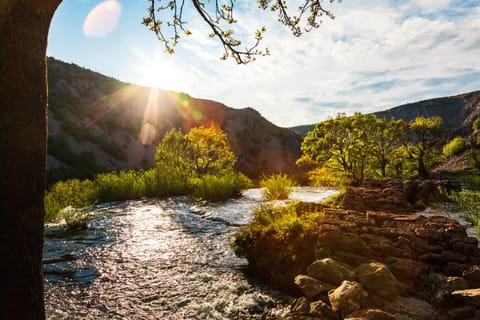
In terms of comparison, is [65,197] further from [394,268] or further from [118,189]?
[394,268]

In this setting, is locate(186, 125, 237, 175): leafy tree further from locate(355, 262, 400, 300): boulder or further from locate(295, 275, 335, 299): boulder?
locate(355, 262, 400, 300): boulder

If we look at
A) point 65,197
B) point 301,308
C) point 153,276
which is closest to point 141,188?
point 65,197

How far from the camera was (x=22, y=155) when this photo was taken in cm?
257

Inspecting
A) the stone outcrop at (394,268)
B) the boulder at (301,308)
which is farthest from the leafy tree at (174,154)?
the boulder at (301,308)

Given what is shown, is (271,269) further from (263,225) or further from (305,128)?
(305,128)

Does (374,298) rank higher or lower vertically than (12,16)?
lower

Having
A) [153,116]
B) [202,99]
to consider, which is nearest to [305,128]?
[202,99]

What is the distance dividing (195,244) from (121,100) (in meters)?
61.7

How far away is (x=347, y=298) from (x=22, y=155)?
13.2 ft

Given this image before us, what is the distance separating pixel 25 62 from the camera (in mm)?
2627

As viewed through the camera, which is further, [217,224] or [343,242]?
[217,224]

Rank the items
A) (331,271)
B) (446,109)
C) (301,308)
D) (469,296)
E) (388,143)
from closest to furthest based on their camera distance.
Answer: (469,296), (301,308), (331,271), (388,143), (446,109)

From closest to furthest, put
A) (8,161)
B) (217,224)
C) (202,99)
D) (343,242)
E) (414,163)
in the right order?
1. (8,161)
2. (343,242)
3. (217,224)
4. (414,163)
5. (202,99)

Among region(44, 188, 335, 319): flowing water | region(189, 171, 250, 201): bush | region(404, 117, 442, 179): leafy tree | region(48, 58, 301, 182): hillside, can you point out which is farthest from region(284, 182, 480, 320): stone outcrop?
region(48, 58, 301, 182): hillside
